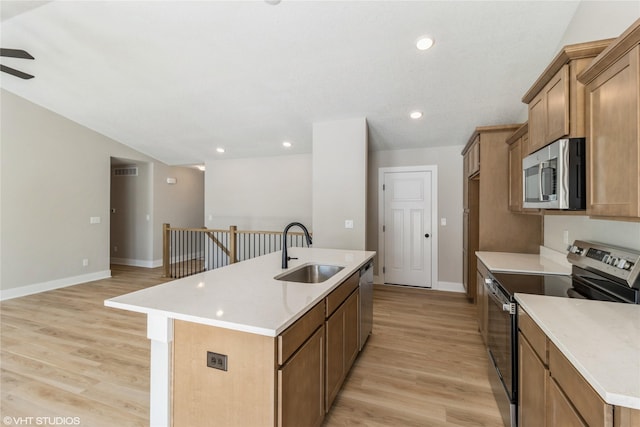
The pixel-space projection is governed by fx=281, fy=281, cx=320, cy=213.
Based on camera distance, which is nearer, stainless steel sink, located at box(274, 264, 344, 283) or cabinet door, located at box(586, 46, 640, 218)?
cabinet door, located at box(586, 46, 640, 218)

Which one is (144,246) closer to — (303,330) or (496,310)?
(303,330)

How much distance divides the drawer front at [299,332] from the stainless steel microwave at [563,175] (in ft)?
4.97

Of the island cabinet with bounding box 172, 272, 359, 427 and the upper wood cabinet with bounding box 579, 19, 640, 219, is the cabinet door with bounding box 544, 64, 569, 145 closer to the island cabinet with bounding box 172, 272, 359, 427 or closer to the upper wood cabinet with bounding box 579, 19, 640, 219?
the upper wood cabinet with bounding box 579, 19, 640, 219

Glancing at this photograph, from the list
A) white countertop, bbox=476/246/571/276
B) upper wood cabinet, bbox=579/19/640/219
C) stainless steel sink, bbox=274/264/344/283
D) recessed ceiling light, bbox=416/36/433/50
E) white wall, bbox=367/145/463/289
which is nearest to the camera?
upper wood cabinet, bbox=579/19/640/219

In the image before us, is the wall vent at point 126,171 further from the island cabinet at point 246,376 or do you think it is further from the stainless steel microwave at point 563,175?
the stainless steel microwave at point 563,175

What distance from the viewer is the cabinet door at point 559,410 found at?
Result: 971 millimetres

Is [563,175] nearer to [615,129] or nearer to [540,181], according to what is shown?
[540,181]

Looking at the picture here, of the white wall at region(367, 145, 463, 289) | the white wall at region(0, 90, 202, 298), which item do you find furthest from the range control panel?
the white wall at region(0, 90, 202, 298)

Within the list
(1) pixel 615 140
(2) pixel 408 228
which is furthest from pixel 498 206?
(1) pixel 615 140

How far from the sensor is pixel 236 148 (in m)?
5.67

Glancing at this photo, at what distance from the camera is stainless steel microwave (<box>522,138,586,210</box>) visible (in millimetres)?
1546

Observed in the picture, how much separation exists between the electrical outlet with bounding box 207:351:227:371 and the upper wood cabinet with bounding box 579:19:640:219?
188cm

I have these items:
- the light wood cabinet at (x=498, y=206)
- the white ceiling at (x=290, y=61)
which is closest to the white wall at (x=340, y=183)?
the white ceiling at (x=290, y=61)

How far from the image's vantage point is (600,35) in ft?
6.54
